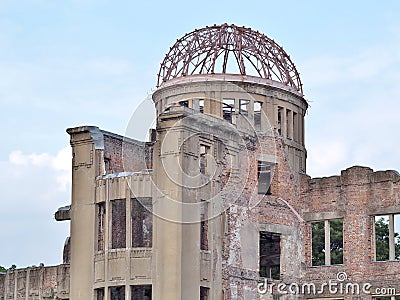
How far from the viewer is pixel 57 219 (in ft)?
110

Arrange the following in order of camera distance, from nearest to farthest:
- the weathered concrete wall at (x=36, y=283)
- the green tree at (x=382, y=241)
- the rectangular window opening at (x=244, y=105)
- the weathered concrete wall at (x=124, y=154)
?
1. the weathered concrete wall at (x=36, y=283)
2. the weathered concrete wall at (x=124, y=154)
3. the rectangular window opening at (x=244, y=105)
4. the green tree at (x=382, y=241)

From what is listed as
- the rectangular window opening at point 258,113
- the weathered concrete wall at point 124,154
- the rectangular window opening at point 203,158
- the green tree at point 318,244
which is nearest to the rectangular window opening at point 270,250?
the rectangular window opening at point 258,113

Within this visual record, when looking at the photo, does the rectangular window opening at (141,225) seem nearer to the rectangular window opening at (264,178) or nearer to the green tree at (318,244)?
the rectangular window opening at (264,178)

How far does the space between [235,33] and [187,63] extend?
2165 millimetres

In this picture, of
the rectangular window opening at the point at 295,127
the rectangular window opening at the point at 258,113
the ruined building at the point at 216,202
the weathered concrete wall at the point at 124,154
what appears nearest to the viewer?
the ruined building at the point at 216,202

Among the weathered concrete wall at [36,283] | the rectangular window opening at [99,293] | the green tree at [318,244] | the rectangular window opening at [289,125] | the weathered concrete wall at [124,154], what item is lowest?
the rectangular window opening at [99,293]

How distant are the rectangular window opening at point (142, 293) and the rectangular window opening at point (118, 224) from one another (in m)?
1.53

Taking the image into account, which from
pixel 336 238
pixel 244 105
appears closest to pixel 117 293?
pixel 244 105

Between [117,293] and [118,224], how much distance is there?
7.63 feet

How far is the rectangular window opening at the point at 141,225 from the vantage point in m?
29.5

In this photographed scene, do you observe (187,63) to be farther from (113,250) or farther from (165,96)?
(113,250)

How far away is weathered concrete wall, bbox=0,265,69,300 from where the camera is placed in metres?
31.1

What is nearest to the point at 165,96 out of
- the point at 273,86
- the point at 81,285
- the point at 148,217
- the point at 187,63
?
the point at 187,63

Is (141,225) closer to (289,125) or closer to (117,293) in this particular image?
(117,293)
